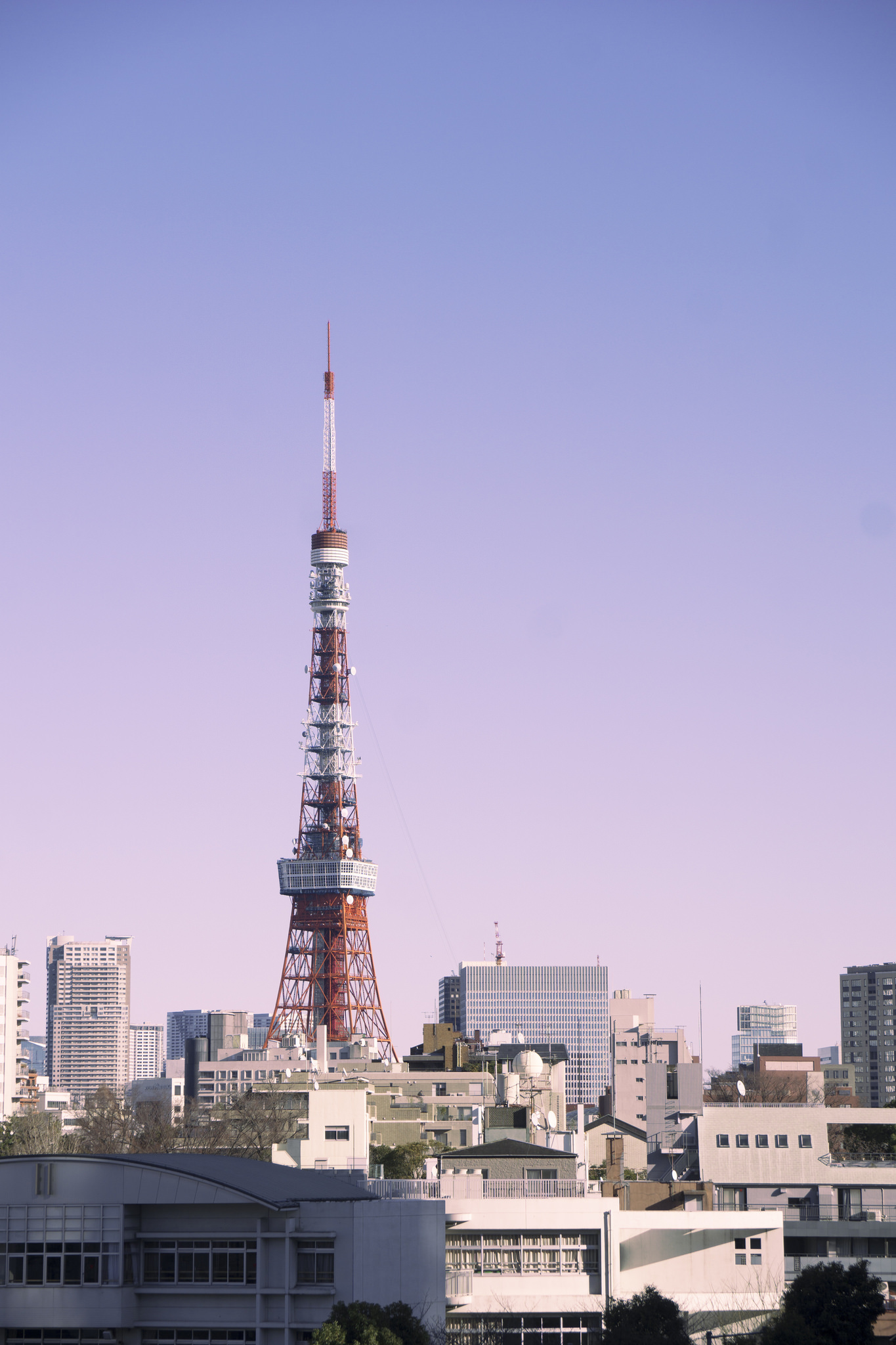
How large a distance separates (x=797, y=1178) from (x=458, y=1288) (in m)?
27.2

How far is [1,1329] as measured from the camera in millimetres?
53438

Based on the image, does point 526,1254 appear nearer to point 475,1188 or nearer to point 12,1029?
point 475,1188

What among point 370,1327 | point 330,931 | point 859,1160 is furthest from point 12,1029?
point 370,1327

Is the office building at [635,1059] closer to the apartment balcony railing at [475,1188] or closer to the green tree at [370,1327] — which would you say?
the apartment balcony railing at [475,1188]

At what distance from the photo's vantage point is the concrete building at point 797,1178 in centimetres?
8006

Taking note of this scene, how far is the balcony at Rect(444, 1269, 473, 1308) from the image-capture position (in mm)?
61156

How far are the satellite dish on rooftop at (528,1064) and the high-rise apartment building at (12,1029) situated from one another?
5489cm

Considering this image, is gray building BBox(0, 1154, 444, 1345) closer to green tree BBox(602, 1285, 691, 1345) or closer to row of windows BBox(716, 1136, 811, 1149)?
green tree BBox(602, 1285, 691, 1345)

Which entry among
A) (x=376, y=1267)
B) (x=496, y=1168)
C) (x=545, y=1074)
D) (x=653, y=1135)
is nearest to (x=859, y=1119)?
(x=653, y=1135)

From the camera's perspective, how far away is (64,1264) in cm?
5325

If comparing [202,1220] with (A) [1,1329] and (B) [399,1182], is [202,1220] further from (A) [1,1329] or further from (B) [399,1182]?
(B) [399,1182]

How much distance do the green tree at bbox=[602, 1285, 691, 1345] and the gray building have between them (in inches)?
231

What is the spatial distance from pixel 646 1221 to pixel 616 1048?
12110cm

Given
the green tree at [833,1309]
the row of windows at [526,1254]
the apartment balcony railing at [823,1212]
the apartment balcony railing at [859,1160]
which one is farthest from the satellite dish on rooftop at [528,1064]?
the green tree at [833,1309]
